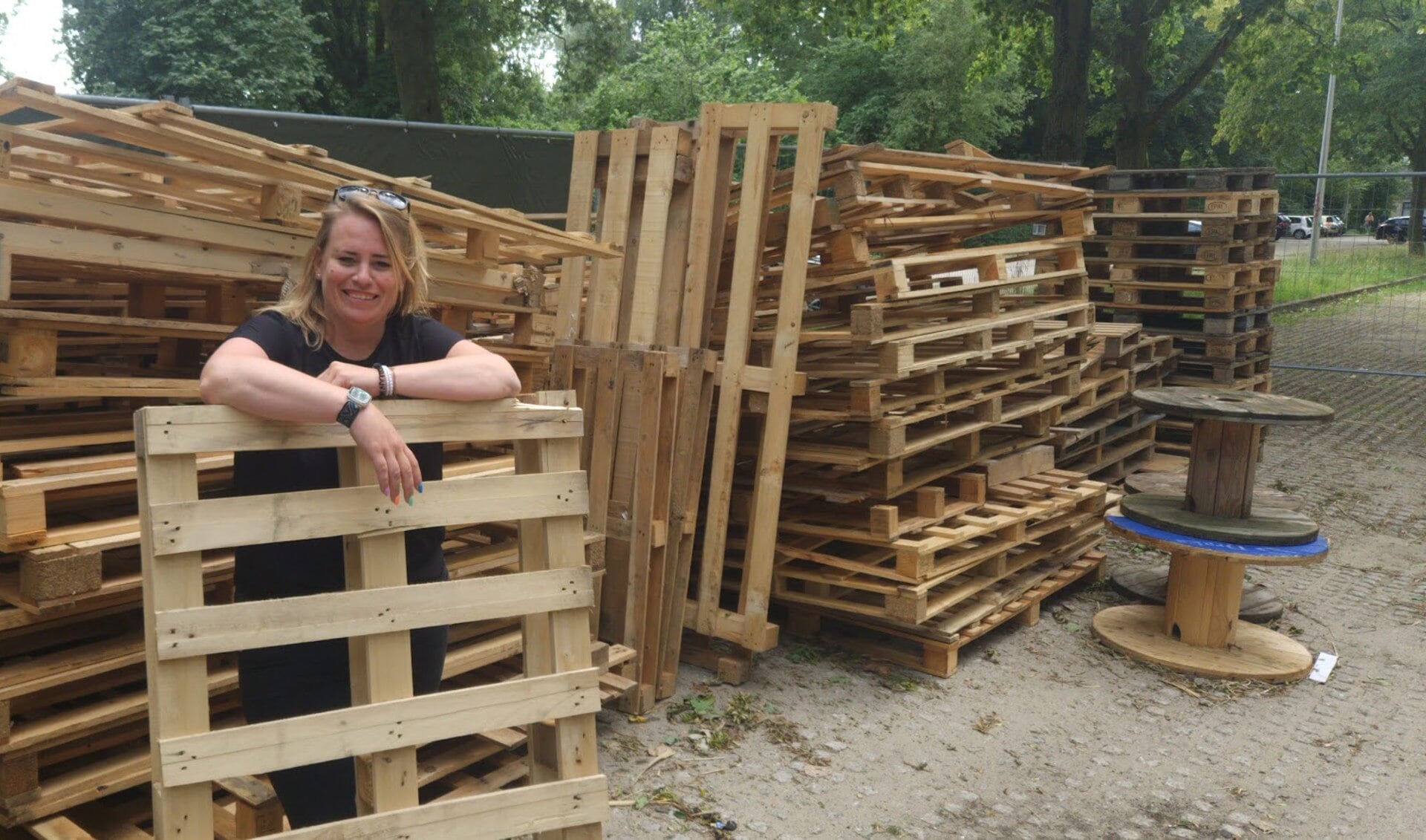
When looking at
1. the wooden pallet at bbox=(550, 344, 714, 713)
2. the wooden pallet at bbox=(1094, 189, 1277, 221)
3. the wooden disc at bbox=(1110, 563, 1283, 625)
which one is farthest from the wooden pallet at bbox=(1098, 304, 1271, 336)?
the wooden pallet at bbox=(550, 344, 714, 713)

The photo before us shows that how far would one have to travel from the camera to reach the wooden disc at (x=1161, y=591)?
22.2 feet

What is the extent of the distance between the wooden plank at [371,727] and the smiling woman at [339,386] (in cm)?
22

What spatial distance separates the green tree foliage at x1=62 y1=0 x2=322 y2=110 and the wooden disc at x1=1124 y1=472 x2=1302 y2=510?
16.1 m

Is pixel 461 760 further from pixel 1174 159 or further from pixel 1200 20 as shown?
pixel 1174 159

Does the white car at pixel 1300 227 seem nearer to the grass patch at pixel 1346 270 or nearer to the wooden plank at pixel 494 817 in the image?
the grass patch at pixel 1346 270

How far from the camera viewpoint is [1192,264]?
9.77 meters

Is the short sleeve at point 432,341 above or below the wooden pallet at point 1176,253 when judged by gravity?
below

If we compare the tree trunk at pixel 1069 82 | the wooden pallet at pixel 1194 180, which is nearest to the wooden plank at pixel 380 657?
the wooden pallet at pixel 1194 180

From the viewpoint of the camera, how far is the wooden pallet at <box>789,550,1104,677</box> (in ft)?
19.1

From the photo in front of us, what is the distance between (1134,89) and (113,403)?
51.5ft

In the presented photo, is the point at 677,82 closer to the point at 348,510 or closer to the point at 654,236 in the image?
the point at 654,236

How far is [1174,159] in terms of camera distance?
34250 mm

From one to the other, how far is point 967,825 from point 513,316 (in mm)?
2939

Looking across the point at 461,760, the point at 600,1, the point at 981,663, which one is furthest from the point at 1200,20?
the point at 461,760
